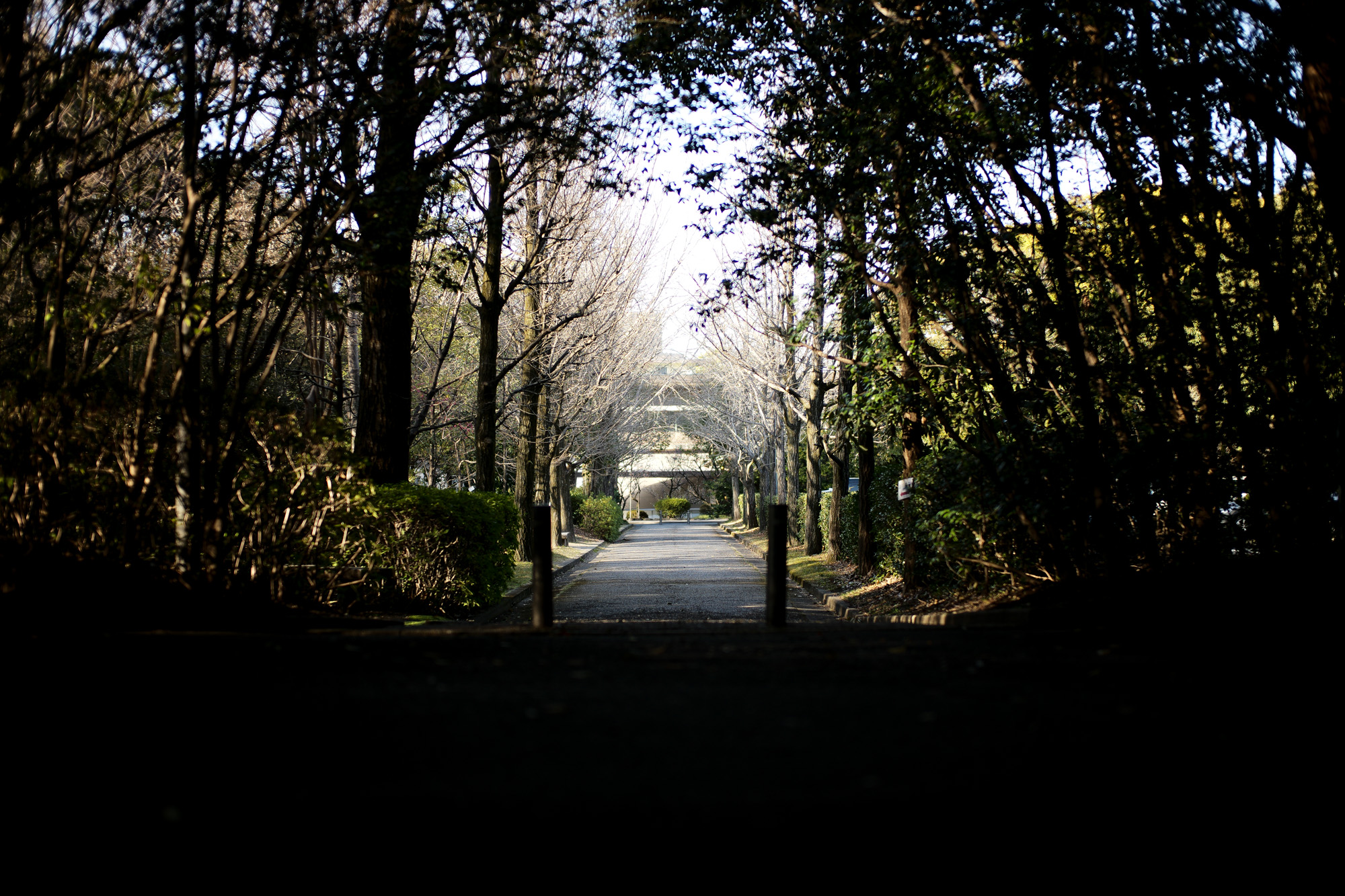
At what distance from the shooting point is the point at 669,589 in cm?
1992

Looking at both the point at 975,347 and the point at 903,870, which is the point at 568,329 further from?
the point at 903,870

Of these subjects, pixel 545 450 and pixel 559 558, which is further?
pixel 545 450

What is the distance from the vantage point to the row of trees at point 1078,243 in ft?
28.7

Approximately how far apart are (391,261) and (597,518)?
3562 centimetres

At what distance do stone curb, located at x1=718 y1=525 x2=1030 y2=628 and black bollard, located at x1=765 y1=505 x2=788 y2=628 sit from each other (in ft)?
3.52

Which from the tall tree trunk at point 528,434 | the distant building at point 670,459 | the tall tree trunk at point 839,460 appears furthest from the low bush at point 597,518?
the tall tree trunk at point 839,460

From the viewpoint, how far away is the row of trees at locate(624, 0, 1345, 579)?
8.73 metres

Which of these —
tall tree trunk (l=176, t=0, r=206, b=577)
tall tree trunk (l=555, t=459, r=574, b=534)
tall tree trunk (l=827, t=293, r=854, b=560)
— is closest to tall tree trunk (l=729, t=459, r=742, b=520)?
tall tree trunk (l=555, t=459, r=574, b=534)

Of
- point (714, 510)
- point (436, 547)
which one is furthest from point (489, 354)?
point (714, 510)

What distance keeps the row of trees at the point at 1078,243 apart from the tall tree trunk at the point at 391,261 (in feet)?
10.0

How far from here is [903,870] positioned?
8.32 ft

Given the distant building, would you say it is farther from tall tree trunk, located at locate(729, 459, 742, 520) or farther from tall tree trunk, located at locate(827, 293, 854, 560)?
tall tree trunk, located at locate(827, 293, 854, 560)

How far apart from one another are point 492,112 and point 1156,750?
9.38m

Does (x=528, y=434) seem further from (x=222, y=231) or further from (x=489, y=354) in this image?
(x=222, y=231)
